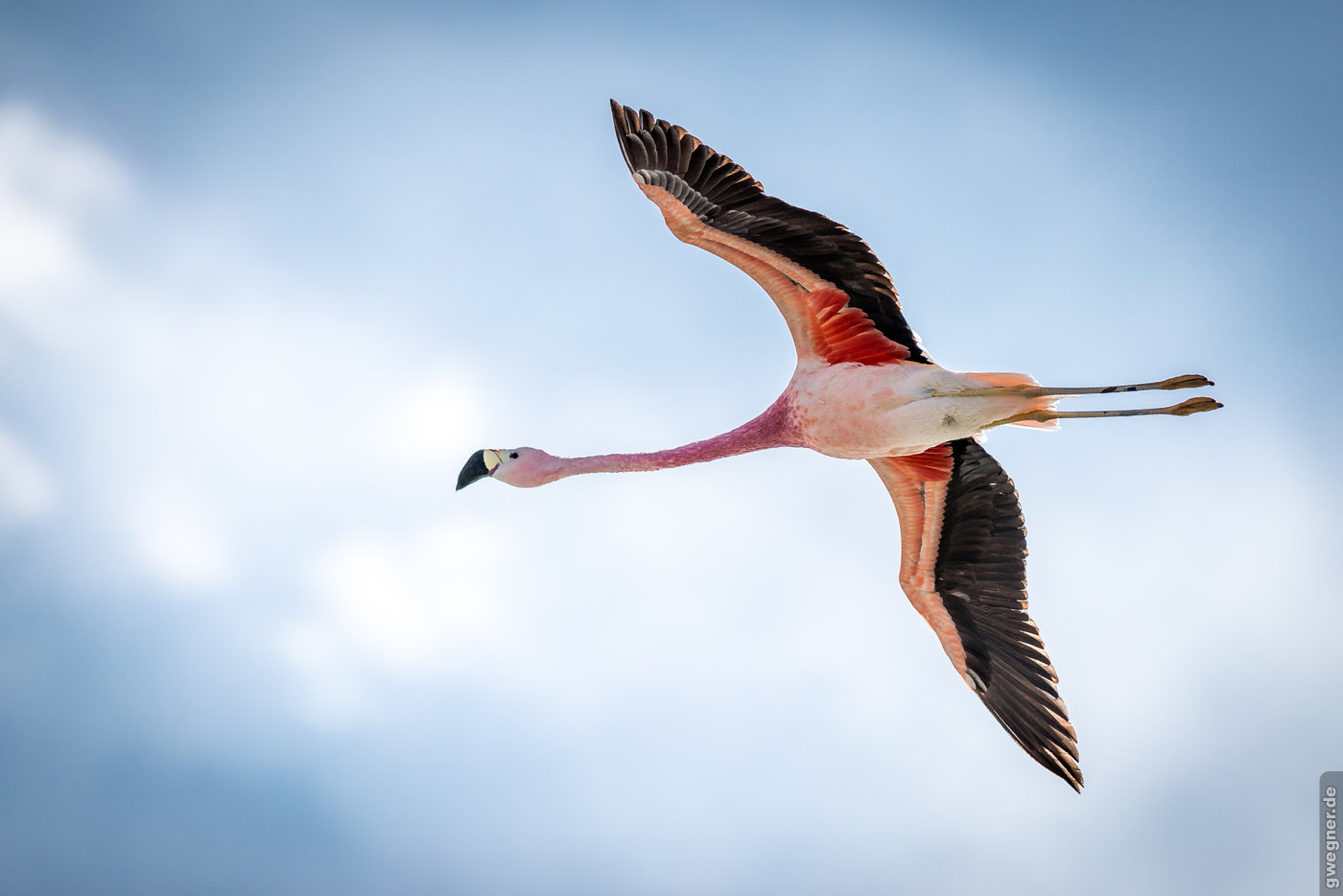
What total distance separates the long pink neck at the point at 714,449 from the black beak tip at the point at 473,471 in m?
0.83

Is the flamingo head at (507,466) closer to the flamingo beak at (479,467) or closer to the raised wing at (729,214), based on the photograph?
the flamingo beak at (479,467)

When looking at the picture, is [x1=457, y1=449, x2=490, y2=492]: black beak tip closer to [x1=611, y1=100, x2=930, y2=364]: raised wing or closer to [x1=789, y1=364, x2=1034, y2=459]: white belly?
[x1=789, y1=364, x2=1034, y2=459]: white belly

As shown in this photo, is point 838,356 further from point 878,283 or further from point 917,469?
point 917,469

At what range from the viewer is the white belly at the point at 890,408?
11.5 meters

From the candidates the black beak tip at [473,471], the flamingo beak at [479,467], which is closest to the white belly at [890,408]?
the flamingo beak at [479,467]

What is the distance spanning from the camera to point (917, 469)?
13.2 metres

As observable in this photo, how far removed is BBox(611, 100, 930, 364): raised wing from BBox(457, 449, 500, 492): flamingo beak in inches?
149

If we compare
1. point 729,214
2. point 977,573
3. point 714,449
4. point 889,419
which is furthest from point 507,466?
point 977,573

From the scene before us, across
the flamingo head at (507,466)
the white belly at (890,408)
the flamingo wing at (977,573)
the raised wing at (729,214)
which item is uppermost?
the raised wing at (729,214)

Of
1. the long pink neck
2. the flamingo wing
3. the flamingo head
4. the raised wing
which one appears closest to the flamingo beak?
the flamingo head

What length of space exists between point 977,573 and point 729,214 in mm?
5132

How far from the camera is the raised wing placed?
432 inches

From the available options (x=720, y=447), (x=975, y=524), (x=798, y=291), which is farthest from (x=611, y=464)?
(x=975, y=524)

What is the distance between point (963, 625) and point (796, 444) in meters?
2.99
